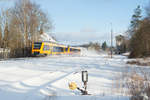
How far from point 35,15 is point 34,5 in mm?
2345

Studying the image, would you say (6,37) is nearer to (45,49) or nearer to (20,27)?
(20,27)

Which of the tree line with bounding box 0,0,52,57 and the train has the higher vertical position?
the tree line with bounding box 0,0,52,57

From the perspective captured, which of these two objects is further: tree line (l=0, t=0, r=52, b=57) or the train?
tree line (l=0, t=0, r=52, b=57)

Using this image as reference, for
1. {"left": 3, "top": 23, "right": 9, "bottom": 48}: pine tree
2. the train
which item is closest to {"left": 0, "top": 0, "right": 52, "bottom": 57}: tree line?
{"left": 3, "top": 23, "right": 9, "bottom": 48}: pine tree

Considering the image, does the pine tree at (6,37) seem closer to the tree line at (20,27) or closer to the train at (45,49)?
the tree line at (20,27)

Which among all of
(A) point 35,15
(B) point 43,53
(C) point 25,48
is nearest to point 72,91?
(B) point 43,53

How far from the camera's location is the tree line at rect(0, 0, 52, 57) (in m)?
30.5

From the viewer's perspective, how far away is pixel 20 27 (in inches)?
1256

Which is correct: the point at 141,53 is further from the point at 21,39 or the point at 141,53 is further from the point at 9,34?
the point at 9,34

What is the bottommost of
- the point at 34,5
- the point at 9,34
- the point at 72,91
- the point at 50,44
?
the point at 72,91

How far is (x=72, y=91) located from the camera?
17.2 ft

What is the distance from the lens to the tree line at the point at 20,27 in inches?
1199

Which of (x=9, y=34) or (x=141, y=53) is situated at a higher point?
(x=9, y=34)

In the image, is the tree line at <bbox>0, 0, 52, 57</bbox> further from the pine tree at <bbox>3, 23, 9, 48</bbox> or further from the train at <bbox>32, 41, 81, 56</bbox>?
the train at <bbox>32, 41, 81, 56</bbox>
